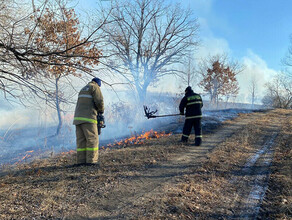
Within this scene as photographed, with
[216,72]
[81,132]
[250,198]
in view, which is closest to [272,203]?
[250,198]

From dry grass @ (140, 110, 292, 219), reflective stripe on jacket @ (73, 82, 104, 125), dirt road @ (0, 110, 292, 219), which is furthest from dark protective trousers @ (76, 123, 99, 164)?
dry grass @ (140, 110, 292, 219)

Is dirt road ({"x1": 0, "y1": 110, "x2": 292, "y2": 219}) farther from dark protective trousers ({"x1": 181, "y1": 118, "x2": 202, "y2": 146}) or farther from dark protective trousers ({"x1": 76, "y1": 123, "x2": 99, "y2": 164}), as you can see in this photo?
dark protective trousers ({"x1": 181, "y1": 118, "x2": 202, "y2": 146})

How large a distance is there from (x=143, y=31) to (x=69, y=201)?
16461mm

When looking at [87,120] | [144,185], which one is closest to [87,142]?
[87,120]

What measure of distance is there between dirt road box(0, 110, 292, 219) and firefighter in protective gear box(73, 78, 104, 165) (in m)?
0.35

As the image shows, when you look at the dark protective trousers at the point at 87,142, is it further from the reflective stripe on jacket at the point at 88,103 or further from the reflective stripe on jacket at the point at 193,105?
the reflective stripe on jacket at the point at 193,105

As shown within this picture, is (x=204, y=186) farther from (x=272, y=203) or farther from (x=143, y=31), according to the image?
(x=143, y=31)

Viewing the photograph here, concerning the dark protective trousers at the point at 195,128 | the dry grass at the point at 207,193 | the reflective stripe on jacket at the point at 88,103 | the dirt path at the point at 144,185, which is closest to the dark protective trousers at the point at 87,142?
the reflective stripe on jacket at the point at 88,103

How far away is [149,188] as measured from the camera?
3.38m

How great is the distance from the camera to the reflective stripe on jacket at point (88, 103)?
427cm

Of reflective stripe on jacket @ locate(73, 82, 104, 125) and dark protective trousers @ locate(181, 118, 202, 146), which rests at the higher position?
reflective stripe on jacket @ locate(73, 82, 104, 125)

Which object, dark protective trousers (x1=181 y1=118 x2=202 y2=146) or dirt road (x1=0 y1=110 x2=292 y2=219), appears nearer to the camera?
dirt road (x1=0 y1=110 x2=292 y2=219)

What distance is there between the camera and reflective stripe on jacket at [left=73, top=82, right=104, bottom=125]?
14.0 feet

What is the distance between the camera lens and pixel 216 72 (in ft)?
92.3
